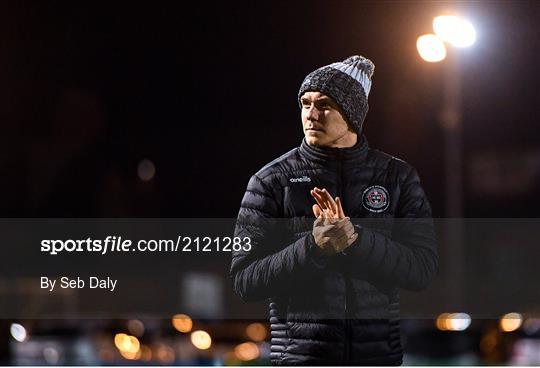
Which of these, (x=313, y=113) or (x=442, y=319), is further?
(x=442, y=319)

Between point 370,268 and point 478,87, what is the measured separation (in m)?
1.52

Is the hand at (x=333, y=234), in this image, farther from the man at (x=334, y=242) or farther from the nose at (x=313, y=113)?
the nose at (x=313, y=113)

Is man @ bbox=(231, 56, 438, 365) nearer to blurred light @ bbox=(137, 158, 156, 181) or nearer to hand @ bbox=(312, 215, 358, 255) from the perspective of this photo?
hand @ bbox=(312, 215, 358, 255)

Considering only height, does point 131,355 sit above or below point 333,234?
above

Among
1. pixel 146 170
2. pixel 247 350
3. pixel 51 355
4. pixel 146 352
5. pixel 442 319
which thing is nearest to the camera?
pixel 146 170

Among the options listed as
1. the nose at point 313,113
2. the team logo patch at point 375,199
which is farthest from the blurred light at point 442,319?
the nose at point 313,113

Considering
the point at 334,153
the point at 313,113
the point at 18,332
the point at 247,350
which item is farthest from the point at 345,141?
the point at 247,350

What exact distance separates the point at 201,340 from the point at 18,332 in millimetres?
1440

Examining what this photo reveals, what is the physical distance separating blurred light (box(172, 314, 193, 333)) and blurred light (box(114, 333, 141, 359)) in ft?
3.65

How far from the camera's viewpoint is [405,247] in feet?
13.1

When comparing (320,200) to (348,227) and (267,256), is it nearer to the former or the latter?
(348,227)

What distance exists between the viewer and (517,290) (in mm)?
4859

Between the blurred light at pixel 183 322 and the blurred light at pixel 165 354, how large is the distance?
1.64 m

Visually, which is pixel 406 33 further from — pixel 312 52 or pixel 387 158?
pixel 387 158
